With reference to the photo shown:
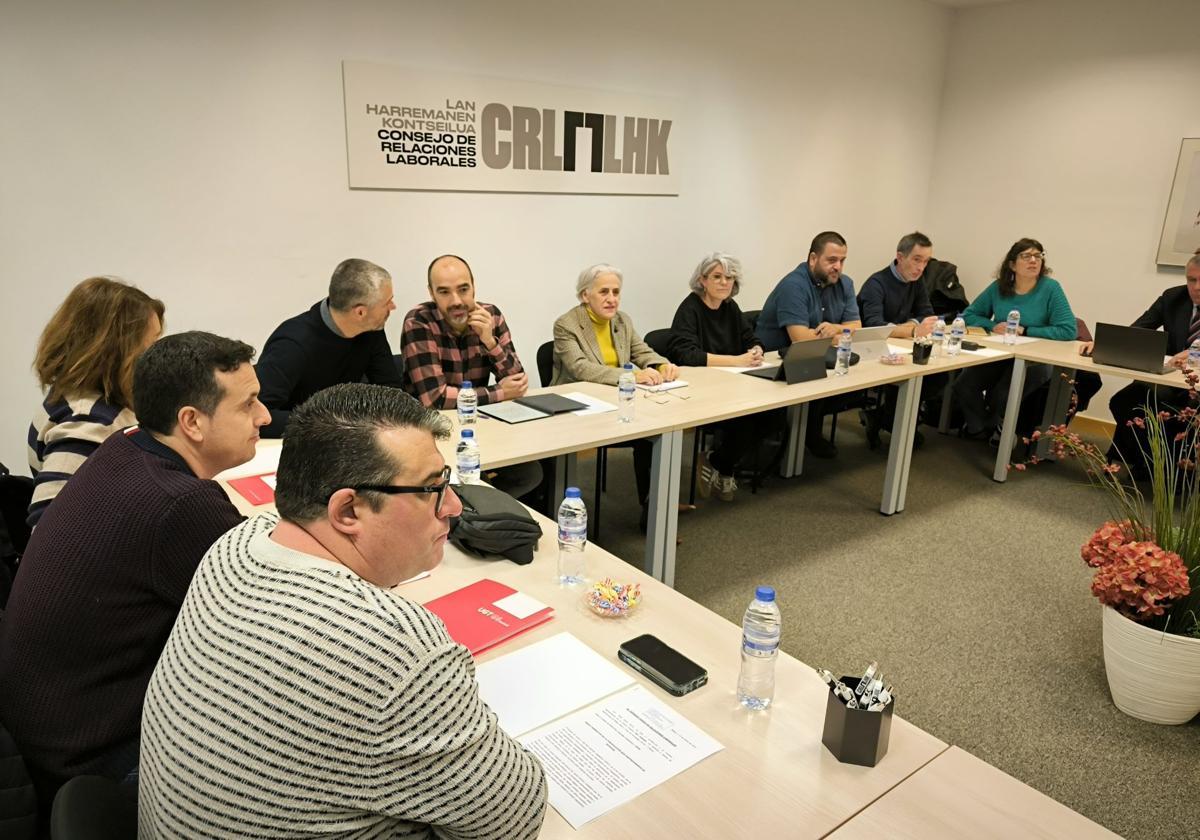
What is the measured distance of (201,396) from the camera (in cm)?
156

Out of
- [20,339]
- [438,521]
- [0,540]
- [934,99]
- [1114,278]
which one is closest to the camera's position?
[438,521]

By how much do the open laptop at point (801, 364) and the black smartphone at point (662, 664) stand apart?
2.38 m

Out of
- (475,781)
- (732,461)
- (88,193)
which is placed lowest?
(732,461)

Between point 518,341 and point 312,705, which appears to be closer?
point 312,705

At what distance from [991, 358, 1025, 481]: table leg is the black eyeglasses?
430 centimetres

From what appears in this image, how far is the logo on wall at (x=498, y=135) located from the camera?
12.5 ft

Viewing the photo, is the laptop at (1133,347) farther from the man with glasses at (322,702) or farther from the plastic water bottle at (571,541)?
the man with glasses at (322,702)

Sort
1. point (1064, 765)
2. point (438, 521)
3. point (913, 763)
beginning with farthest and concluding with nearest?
point (1064, 765)
point (913, 763)
point (438, 521)

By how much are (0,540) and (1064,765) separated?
2.95 metres

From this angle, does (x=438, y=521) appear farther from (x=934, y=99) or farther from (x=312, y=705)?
(x=934, y=99)

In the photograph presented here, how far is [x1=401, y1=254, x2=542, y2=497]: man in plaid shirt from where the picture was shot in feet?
10.7

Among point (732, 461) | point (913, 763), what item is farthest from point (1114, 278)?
point (913, 763)

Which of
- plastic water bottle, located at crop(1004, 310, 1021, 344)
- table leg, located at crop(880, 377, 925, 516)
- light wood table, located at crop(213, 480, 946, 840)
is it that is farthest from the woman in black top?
light wood table, located at crop(213, 480, 946, 840)

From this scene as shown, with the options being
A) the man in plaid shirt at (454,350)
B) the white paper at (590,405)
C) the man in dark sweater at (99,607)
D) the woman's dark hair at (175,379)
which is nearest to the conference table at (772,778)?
the man in dark sweater at (99,607)
